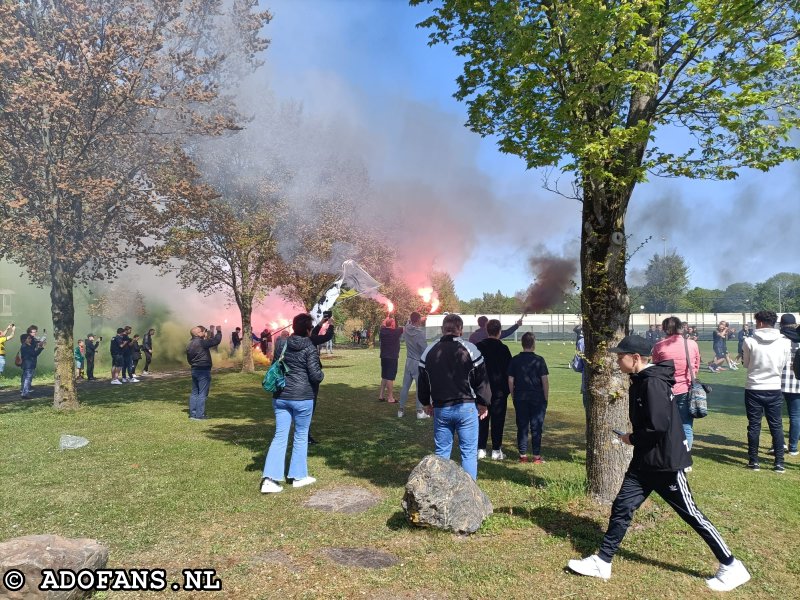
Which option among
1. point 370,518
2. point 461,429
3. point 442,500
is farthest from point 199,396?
point 442,500

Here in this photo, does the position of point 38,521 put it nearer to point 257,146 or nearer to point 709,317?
point 257,146

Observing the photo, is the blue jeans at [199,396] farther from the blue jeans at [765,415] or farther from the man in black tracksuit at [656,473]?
the blue jeans at [765,415]

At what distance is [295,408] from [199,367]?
5480 mm

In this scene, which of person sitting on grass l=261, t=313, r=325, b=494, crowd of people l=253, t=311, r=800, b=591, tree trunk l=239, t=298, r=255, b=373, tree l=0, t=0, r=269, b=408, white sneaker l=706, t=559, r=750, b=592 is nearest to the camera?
white sneaker l=706, t=559, r=750, b=592

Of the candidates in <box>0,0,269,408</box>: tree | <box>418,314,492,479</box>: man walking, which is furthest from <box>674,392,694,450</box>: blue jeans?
<box>0,0,269,408</box>: tree

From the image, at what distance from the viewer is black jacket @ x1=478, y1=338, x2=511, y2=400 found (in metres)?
8.22

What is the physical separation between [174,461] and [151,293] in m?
28.9

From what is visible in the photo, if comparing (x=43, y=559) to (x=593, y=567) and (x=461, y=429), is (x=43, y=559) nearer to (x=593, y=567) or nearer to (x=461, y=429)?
(x=461, y=429)

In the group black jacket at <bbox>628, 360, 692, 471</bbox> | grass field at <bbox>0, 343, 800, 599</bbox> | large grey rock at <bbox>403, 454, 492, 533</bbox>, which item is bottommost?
grass field at <bbox>0, 343, 800, 599</bbox>

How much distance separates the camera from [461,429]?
5.87 meters

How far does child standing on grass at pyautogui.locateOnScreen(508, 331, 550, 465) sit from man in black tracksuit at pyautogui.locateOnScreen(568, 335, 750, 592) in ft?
10.8

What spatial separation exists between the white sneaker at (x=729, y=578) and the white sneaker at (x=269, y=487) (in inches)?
181

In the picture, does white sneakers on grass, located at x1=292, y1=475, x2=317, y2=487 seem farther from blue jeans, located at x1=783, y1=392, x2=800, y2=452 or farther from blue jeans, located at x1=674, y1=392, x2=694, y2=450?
blue jeans, located at x1=783, y1=392, x2=800, y2=452

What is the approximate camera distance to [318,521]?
5645 millimetres
